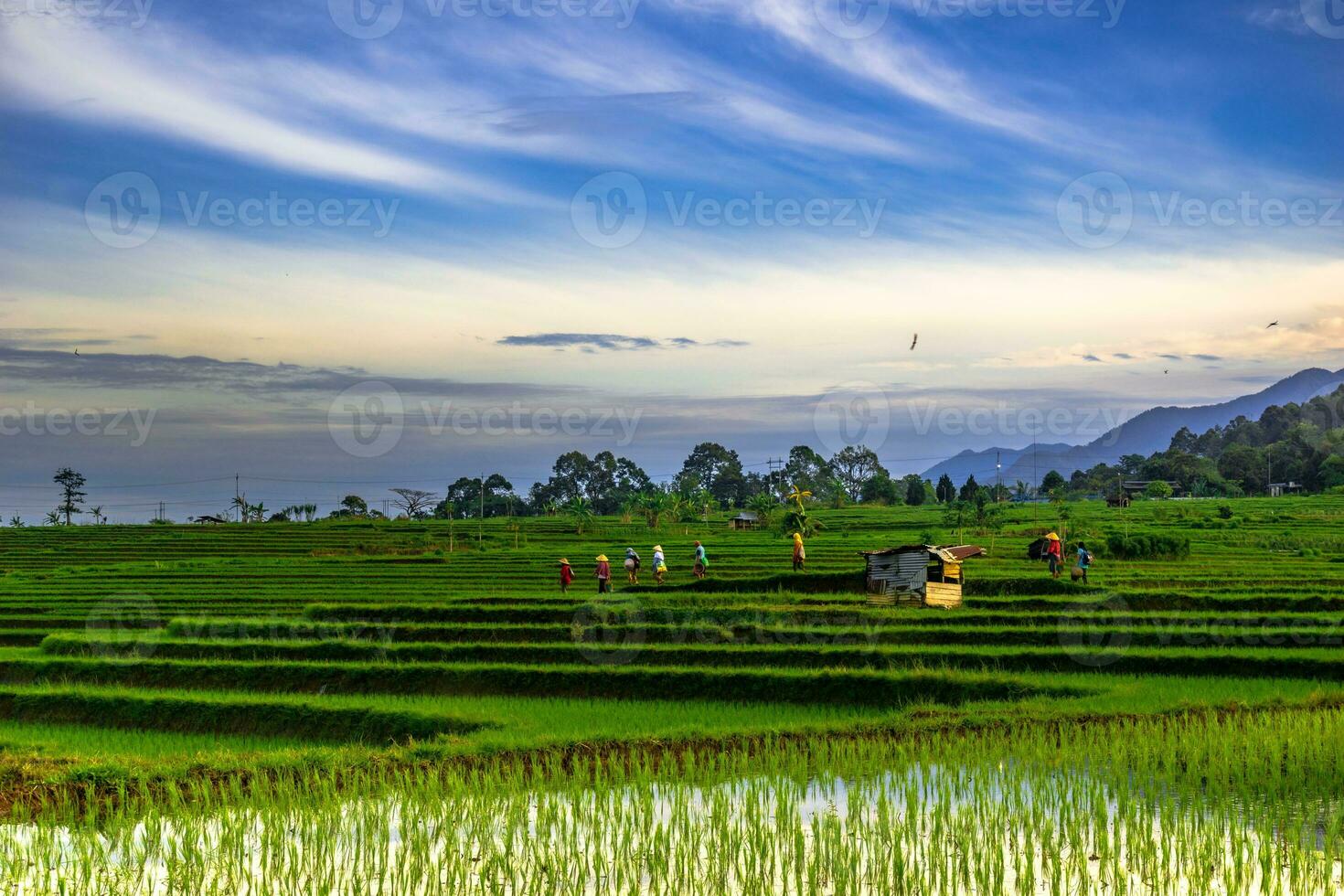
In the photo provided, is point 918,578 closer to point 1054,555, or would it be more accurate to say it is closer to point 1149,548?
point 1054,555

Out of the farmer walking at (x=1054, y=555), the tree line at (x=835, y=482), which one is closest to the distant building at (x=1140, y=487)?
the tree line at (x=835, y=482)

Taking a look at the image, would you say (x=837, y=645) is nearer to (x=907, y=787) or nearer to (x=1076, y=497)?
(x=907, y=787)

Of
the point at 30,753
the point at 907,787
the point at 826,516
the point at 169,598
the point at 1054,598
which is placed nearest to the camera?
the point at 907,787

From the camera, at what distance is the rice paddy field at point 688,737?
802cm

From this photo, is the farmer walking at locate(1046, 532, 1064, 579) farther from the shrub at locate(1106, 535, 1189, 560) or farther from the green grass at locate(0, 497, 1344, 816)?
the shrub at locate(1106, 535, 1189, 560)

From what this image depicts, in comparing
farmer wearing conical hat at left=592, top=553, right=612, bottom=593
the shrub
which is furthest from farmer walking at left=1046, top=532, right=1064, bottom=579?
farmer wearing conical hat at left=592, top=553, right=612, bottom=593

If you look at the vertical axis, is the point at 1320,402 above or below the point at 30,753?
above

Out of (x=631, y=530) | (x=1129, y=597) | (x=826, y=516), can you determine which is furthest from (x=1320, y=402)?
(x=1129, y=597)

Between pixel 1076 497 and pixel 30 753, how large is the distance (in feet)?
329

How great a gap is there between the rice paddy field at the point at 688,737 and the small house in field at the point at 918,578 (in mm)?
718

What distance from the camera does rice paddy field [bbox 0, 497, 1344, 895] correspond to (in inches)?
316

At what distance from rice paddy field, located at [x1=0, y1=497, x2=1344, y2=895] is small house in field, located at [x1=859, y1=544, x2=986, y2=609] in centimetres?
72

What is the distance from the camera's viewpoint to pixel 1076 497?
102688mm

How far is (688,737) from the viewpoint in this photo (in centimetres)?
1238
